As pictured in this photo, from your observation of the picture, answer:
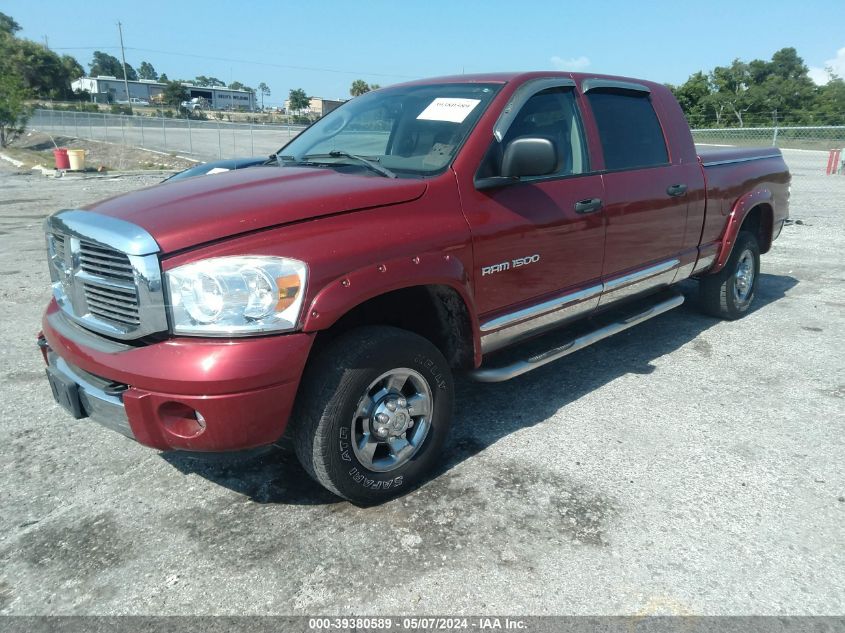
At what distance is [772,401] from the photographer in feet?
13.4

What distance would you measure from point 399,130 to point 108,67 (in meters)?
171

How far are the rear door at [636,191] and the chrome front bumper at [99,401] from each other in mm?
2809

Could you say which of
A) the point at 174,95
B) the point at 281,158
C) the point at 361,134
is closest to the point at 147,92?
the point at 174,95

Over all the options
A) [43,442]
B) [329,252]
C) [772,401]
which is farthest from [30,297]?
[772,401]

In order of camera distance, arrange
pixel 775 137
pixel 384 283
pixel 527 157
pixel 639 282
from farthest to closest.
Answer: pixel 775 137 < pixel 639 282 < pixel 527 157 < pixel 384 283

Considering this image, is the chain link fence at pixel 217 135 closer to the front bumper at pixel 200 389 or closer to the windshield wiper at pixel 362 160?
the windshield wiper at pixel 362 160

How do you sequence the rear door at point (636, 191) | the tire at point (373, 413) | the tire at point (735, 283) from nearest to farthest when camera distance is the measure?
the tire at point (373, 413)
the rear door at point (636, 191)
the tire at point (735, 283)

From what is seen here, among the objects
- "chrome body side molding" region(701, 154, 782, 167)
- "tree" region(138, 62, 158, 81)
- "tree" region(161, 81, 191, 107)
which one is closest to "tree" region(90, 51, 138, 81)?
"tree" region(138, 62, 158, 81)

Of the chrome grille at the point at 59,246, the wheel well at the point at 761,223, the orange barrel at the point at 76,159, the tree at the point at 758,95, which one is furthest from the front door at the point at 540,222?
the tree at the point at 758,95

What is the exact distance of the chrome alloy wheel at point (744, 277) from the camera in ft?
18.6

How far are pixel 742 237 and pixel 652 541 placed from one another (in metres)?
3.76

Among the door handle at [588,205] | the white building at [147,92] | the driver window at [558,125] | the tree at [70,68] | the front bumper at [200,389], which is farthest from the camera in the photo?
the white building at [147,92]

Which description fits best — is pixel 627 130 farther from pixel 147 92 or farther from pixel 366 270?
pixel 147 92

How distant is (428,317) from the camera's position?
10.6ft
